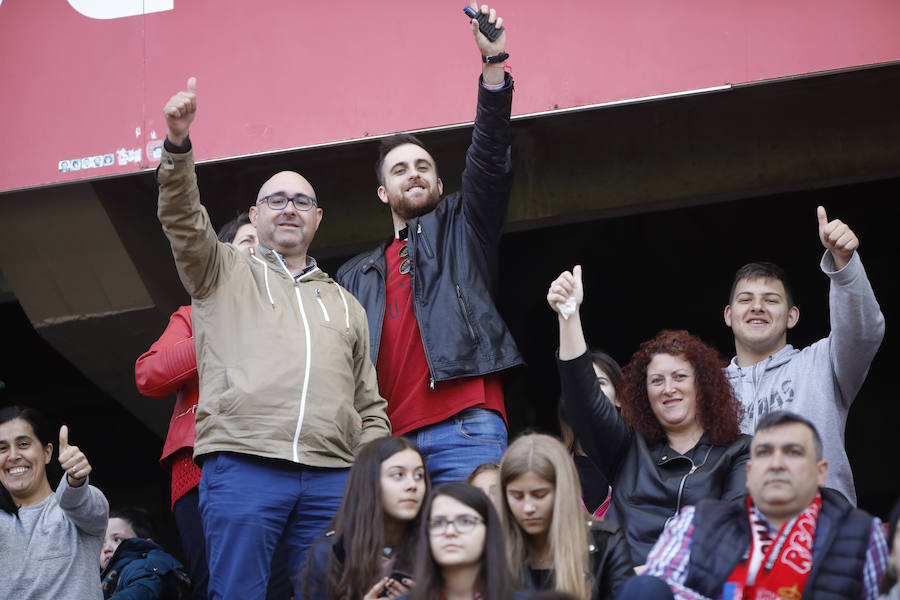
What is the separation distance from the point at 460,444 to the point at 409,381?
11.6 inches

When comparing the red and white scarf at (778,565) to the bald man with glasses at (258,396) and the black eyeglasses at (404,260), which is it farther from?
the black eyeglasses at (404,260)

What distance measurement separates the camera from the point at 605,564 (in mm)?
2998

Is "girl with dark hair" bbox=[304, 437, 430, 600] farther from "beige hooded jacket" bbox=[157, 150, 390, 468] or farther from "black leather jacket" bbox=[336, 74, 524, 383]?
"black leather jacket" bbox=[336, 74, 524, 383]

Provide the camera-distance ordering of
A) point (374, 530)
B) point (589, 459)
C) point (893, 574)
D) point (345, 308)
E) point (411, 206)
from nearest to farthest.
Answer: point (893, 574)
point (374, 530)
point (345, 308)
point (411, 206)
point (589, 459)

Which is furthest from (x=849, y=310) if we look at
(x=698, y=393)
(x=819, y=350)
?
(x=698, y=393)

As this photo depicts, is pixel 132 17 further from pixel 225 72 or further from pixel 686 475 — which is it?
pixel 686 475

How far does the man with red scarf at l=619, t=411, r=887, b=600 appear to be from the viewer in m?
2.60

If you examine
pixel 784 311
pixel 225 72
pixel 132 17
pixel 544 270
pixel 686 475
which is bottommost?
pixel 686 475

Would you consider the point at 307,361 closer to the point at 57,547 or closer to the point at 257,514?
the point at 257,514

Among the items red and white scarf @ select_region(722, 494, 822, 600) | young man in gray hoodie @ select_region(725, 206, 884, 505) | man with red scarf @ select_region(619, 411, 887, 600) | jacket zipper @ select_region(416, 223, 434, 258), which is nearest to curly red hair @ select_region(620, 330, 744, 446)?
young man in gray hoodie @ select_region(725, 206, 884, 505)

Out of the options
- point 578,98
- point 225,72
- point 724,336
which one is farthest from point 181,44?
point 724,336

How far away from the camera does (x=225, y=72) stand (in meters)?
4.91

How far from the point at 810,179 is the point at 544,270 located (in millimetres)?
2274

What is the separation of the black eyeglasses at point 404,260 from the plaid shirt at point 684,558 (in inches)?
49.8
